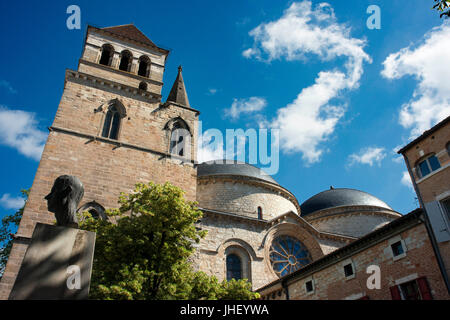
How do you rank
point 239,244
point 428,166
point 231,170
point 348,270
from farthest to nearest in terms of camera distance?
point 231,170 → point 239,244 → point 348,270 → point 428,166

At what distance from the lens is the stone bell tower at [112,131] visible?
620 inches

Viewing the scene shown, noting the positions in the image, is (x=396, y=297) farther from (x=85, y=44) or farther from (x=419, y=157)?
(x=85, y=44)

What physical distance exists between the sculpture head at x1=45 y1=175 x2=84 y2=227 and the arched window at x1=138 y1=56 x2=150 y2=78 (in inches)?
760

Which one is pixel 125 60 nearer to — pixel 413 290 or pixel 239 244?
pixel 239 244

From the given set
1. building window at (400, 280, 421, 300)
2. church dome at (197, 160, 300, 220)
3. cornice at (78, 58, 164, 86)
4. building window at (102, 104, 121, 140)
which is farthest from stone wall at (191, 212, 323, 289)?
cornice at (78, 58, 164, 86)

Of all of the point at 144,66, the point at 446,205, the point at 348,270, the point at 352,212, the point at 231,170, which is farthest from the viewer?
the point at 352,212

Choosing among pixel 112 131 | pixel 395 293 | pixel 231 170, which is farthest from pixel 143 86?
pixel 395 293

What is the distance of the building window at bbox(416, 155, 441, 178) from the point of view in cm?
1318

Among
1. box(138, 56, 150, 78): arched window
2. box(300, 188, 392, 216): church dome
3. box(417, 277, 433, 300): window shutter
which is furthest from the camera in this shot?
box(300, 188, 392, 216): church dome

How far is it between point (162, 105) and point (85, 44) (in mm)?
7131

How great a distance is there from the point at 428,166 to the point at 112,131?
52.3ft

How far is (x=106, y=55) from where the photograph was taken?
23.6 m

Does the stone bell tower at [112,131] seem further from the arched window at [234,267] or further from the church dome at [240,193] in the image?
the church dome at [240,193]

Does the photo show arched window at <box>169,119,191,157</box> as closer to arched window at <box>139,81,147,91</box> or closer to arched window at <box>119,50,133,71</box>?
arched window at <box>139,81,147,91</box>
